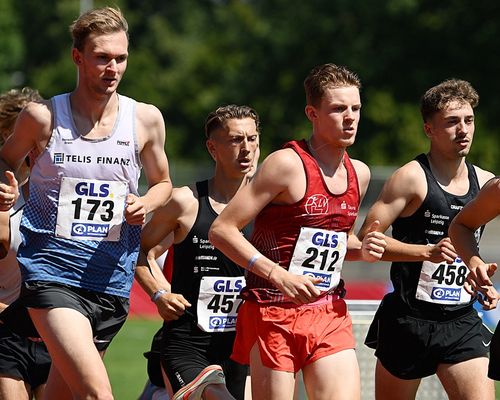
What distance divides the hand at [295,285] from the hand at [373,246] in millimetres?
416

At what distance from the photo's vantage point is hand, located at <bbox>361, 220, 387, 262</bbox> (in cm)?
632

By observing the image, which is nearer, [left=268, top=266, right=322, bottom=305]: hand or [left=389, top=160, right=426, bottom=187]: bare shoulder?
[left=268, top=266, right=322, bottom=305]: hand

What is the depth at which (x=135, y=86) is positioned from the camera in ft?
183

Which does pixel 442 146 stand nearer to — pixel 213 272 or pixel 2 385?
pixel 213 272

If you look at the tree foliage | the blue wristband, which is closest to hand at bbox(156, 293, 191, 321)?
the blue wristband

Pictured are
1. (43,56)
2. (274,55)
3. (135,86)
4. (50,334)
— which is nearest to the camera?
(50,334)

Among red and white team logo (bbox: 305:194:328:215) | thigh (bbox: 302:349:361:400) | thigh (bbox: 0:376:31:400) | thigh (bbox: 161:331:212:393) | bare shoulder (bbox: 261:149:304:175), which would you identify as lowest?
thigh (bbox: 0:376:31:400)

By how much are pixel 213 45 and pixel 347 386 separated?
2037 inches

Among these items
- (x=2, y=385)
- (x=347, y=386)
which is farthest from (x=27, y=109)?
(x=347, y=386)

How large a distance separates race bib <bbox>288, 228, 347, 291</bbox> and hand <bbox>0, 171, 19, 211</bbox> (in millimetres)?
1472

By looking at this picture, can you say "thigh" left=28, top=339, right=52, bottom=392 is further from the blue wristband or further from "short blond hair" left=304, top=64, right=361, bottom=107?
"short blond hair" left=304, top=64, right=361, bottom=107

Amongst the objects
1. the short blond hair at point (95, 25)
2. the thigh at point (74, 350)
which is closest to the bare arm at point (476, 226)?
the thigh at point (74, 350)

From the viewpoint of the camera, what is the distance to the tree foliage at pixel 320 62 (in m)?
40.0

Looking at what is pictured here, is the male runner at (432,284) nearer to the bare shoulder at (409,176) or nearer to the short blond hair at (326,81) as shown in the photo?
the bare shoulder at (409,176)
